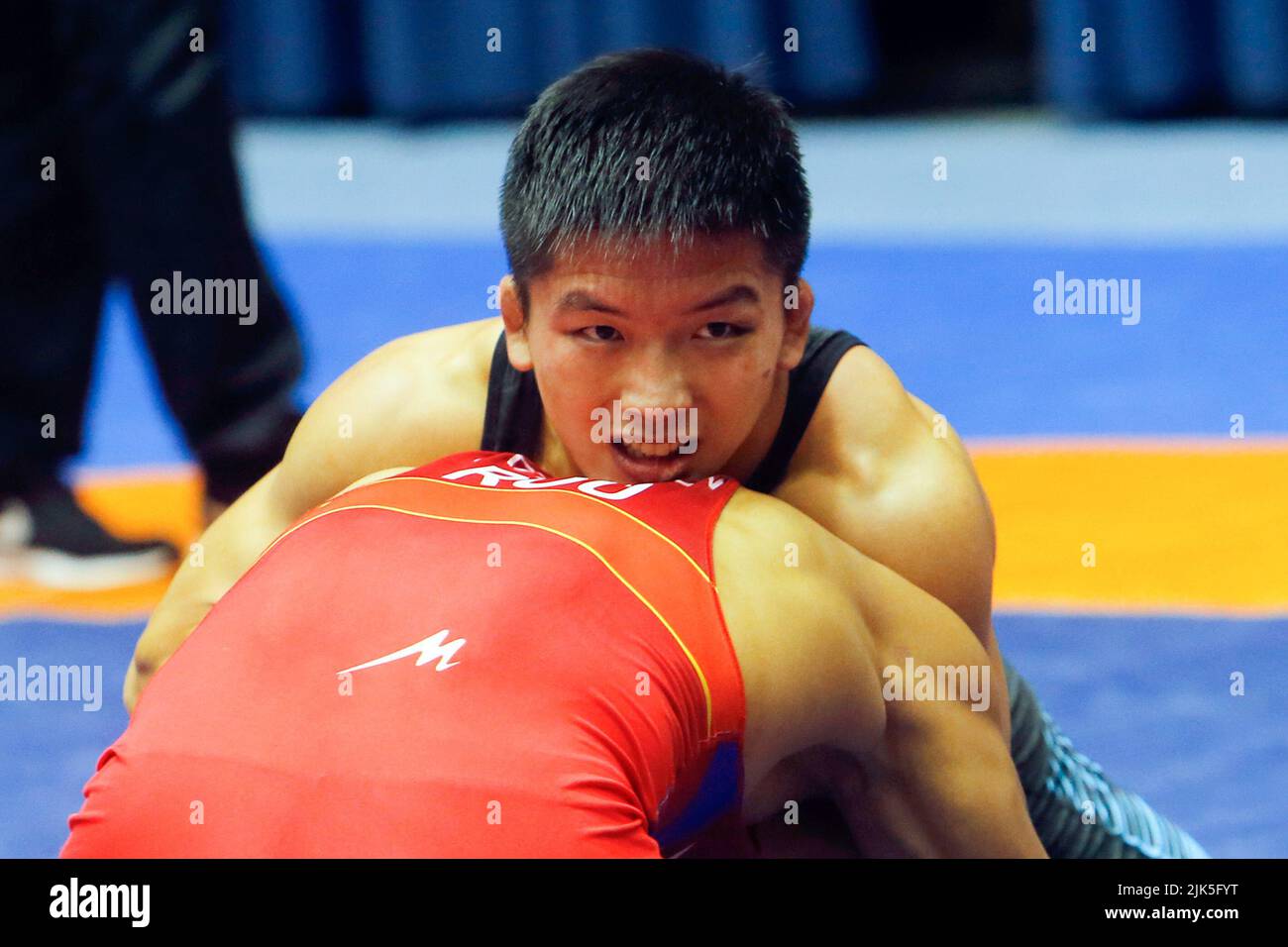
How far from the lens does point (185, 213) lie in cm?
345

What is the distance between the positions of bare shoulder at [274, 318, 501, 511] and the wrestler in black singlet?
1.6 inches

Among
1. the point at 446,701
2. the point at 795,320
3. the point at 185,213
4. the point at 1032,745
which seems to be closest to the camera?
the point at 446,701

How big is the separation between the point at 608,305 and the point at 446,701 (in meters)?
0.46

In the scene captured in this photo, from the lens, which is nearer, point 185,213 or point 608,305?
point 608,305

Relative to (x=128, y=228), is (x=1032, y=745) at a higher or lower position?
lower

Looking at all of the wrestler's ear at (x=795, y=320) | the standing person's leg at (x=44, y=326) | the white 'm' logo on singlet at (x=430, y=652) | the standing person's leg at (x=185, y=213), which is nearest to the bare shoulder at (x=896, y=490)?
the wrestler's ear at (x=795, y=320)

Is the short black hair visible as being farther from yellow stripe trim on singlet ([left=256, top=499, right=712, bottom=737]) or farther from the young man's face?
yellow stripe trim on singlet ([left=256, top=499, right=712, bottom=737])

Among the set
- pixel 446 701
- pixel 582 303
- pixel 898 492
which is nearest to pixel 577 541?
pixel 446 701

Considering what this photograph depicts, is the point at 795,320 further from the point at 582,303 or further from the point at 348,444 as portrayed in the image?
the point at 348,444

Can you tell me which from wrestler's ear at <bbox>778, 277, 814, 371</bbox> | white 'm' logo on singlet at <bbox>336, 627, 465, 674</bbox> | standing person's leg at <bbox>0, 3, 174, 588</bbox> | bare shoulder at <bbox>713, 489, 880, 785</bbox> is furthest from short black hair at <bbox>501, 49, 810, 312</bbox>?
standing person's leg at <bbox>0, 3, 174, 588</bbox>

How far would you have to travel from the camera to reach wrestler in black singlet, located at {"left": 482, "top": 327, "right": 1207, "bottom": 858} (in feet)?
6.31

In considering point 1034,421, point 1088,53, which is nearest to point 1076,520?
point 1034,421
